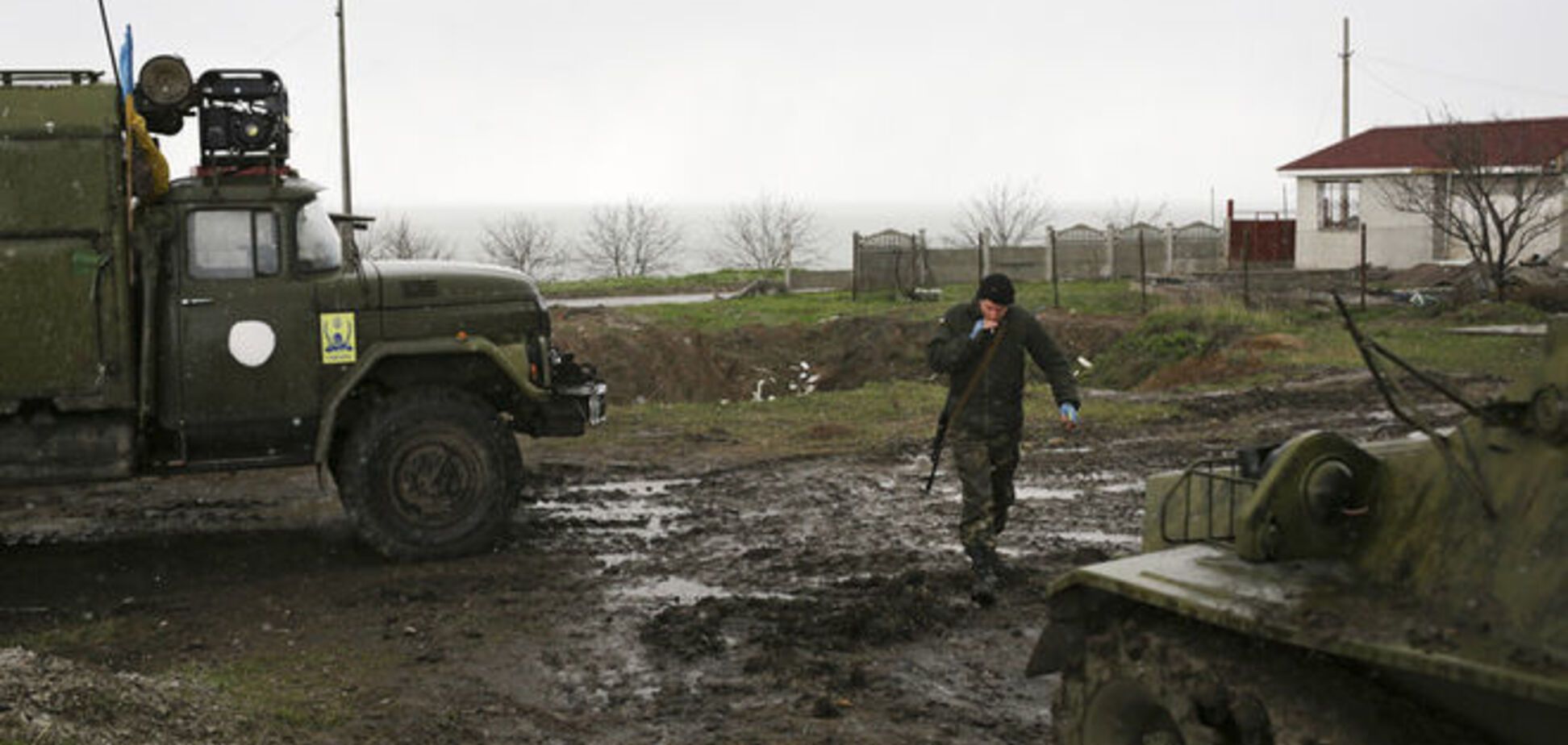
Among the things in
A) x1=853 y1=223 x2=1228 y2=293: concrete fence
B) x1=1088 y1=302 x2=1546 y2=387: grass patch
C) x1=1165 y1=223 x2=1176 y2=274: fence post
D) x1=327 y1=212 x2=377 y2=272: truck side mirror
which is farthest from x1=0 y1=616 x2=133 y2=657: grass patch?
x1=1165 y1=223 x2=1176 y2=274: fence post

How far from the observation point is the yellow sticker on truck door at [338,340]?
34.6 feet

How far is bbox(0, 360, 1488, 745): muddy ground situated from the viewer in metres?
7.04

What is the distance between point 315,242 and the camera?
35.0 feet

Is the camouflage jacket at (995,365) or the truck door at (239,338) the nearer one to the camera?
the camouflage jacket at (995,365)

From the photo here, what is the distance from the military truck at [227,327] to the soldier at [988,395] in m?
3.12

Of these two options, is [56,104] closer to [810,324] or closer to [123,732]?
[123,732]

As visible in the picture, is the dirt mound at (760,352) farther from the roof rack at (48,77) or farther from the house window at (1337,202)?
the house window at (1337,202)

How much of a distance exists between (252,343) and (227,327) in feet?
0.60

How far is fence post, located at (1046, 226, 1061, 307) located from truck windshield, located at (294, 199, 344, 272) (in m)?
17.3

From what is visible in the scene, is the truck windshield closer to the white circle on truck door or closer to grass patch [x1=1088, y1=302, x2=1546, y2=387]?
the white circle on truck door

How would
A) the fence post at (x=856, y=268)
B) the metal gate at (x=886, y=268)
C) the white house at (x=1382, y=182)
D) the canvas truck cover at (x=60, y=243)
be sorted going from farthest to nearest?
the white house at (x=1382, y=182) < the metal gate at (x=886, y=268) < the fence post at (x=856, y=268) < the canvas truck cover at (x=60, y=243)

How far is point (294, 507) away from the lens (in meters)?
12.8

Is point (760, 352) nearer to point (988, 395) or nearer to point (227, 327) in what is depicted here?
point (227, 327)

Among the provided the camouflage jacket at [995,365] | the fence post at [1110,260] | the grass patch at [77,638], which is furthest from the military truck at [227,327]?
the fence post at [1110,260]
